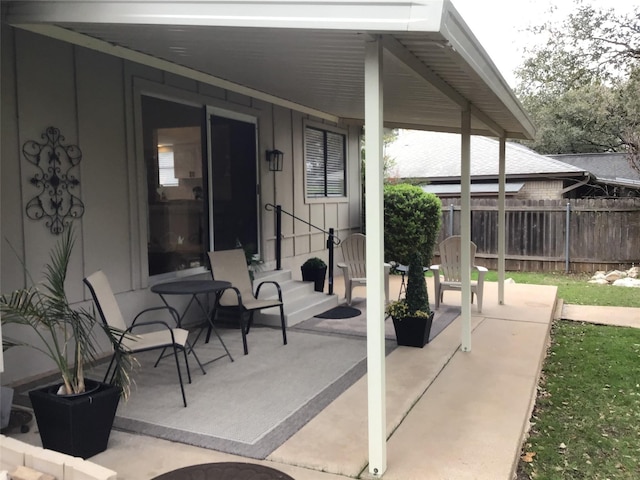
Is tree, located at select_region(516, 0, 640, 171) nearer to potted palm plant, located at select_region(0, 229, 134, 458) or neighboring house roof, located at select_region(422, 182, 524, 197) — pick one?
neighboring house roof, located at select_region(422, 182, 524, 197)

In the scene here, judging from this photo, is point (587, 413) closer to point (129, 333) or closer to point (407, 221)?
point (129, 333)

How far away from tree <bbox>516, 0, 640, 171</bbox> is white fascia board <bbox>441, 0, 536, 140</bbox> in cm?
979

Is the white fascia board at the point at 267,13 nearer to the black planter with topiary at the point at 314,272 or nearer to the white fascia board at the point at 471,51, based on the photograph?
the white fascia board at the point at 471,51

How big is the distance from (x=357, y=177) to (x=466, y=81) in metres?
6.48

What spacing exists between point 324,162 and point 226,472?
22.6 feet

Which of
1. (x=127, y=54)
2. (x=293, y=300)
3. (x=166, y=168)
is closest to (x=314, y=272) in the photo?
(x=293, y=300)

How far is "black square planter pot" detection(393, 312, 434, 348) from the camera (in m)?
5.08

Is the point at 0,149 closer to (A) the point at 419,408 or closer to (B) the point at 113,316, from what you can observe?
(B) the point at 113,316

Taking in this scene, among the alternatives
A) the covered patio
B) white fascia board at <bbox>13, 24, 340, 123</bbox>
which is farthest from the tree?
white fascia board at <bbox>13, 24, 340, 123</bbox>

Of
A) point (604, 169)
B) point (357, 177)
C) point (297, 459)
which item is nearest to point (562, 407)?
point (297, 459)

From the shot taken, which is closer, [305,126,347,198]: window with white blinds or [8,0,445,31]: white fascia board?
[8,0,445,31]: white fascia board

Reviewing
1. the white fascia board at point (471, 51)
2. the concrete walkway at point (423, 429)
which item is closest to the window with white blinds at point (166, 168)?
the concrete walkway at point (423, 429)

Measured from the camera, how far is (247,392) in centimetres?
394

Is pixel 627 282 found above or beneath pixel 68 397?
beneath
